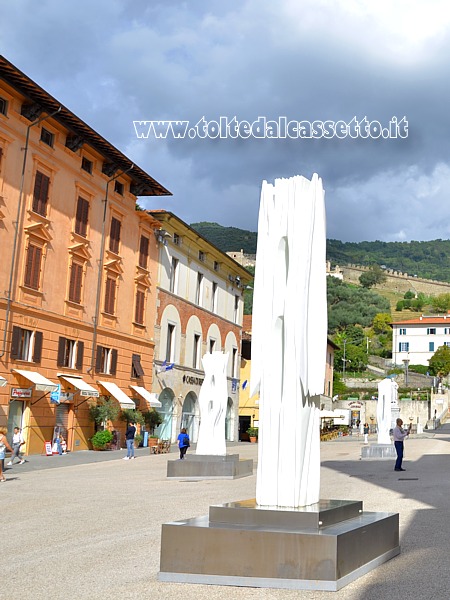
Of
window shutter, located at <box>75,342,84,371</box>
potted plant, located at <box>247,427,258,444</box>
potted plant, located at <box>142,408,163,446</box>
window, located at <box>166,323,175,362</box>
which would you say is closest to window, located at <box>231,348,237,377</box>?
potted plant, located at <box>247,427,258,444</box>

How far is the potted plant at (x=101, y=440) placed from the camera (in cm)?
3228

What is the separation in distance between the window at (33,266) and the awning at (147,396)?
9533mm

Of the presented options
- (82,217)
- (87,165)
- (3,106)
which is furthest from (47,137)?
(82,217)

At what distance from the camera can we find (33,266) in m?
29.1

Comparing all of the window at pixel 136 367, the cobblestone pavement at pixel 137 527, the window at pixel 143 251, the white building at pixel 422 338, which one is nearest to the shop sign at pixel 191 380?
the window at pixel 136 367

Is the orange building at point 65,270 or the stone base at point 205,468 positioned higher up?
the orange building at point 65,270

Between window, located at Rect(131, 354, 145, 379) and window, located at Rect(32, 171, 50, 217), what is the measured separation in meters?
10.3

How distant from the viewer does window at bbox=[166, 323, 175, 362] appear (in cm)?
4206

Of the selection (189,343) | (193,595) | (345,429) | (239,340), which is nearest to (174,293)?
(189,343)

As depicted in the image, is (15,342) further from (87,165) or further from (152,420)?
(152,420)

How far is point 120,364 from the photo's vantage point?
119 ft

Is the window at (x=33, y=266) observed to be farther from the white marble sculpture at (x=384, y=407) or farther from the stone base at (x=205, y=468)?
the white marble sculpture at (x=384, y=407)

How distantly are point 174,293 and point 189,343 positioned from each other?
368cm

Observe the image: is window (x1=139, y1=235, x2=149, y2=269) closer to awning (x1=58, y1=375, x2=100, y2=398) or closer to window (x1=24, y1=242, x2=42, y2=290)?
awning (x1=58, y1=375, x2=100, y2=398)
